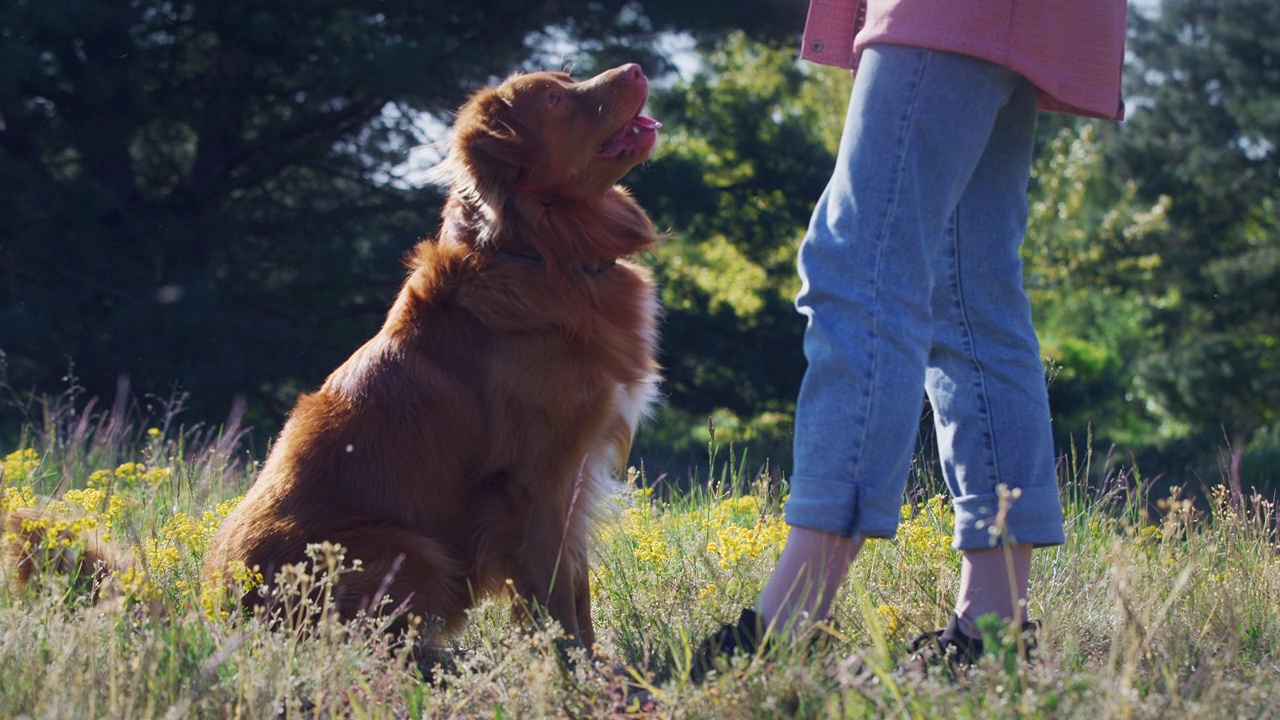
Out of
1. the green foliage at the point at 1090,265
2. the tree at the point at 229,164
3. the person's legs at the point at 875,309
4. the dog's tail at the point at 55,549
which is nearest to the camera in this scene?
the person's legs at the point at 875,309

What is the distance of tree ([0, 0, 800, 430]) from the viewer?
8.50m

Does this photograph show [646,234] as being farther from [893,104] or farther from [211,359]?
[211,359]

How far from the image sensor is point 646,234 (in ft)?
11.0

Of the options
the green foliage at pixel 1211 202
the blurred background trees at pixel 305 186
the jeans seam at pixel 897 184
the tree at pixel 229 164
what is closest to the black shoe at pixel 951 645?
the jeans seam at pixel 897 184

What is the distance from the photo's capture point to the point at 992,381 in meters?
2.27

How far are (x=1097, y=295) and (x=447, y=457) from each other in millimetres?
25866

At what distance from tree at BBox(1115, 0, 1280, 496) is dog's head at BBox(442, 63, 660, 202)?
51.8 feet

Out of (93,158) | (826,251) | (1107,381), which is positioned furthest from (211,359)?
(1107,381)

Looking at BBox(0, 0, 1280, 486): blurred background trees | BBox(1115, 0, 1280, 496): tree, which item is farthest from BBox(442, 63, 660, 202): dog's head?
BBox(1115, 0, 1280, 496): tree

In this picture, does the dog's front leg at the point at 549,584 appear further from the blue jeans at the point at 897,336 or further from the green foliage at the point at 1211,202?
the green foliage at the point at 1211,202

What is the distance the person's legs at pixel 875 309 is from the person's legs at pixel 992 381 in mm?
200

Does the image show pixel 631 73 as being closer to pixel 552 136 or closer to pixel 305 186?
pixel 552 136

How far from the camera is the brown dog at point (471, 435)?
266cm

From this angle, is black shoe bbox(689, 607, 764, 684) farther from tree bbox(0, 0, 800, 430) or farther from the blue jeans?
tree bbox(0, 0, 800, 430)
